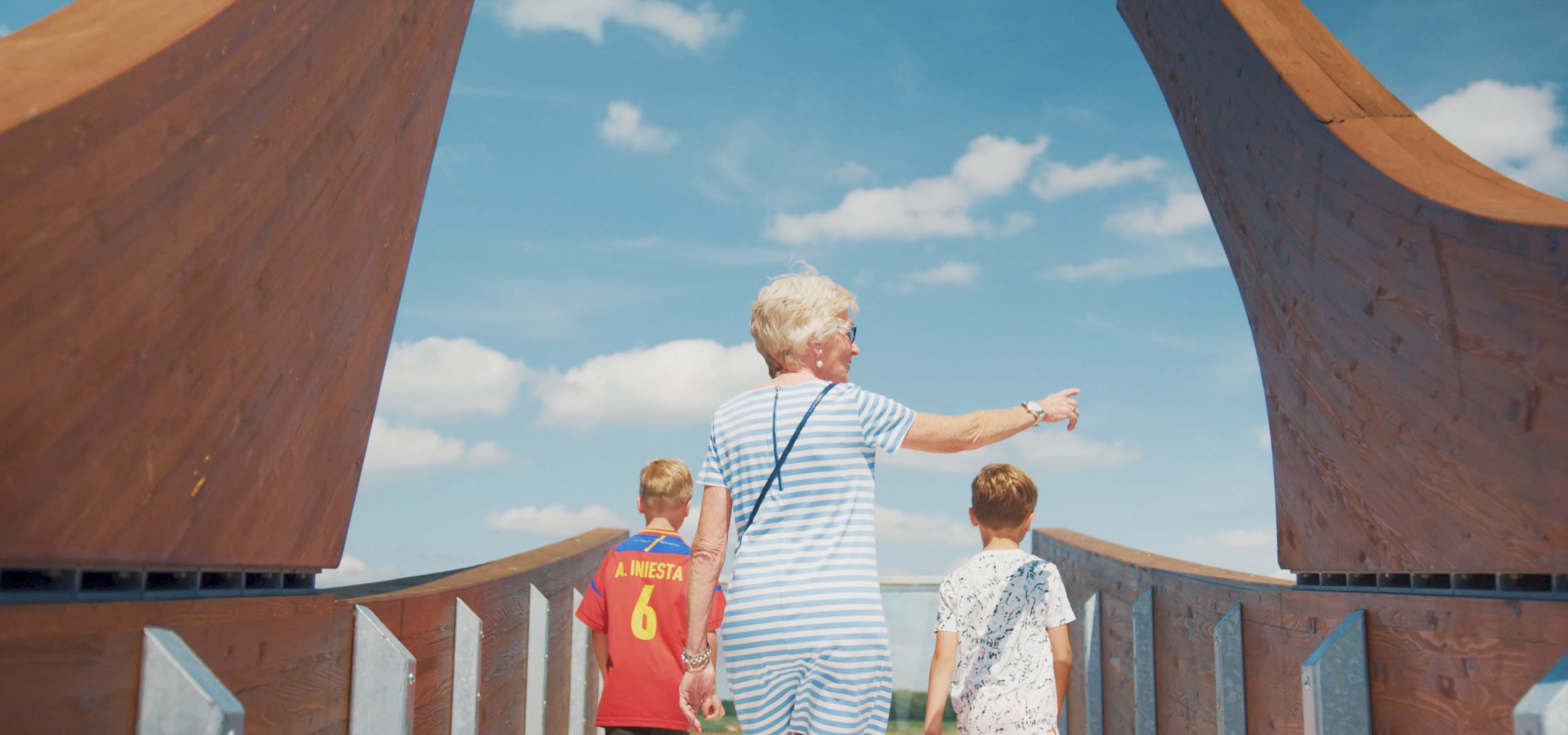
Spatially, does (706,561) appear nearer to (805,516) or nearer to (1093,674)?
(805,516)

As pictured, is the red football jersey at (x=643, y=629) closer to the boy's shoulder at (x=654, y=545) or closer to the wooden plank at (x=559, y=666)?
the boy's shoulder at (x=654, y=545)

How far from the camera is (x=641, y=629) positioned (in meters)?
4.42

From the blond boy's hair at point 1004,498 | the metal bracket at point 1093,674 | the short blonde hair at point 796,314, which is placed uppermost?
the short blonde hair at point 796,314

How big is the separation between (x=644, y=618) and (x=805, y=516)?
1824 millimetres

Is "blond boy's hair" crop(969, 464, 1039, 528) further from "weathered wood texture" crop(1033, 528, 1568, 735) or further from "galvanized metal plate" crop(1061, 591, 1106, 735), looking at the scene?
"galvanized metal plate" crop(1061, 591, 1106, 735)

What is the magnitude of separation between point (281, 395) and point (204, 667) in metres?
0.92

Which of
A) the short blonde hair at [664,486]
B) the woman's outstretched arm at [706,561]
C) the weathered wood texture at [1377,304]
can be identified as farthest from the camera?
the short blonde hair at [664,486]

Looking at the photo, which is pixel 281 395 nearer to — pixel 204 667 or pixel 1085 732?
pixel 204 667

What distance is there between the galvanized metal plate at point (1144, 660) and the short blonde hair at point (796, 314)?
3.73m

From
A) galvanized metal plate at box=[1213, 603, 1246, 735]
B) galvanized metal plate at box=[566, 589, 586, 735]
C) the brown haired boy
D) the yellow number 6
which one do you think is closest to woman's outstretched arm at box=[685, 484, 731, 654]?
the brown haired boy

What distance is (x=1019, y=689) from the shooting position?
383 cm

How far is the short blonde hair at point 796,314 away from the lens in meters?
2.98

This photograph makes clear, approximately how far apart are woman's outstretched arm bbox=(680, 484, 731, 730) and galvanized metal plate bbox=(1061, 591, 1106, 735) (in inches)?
189

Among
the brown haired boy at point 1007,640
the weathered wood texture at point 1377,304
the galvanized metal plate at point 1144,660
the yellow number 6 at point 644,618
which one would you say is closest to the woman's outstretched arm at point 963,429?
the brown haired boy at point 1007,640
